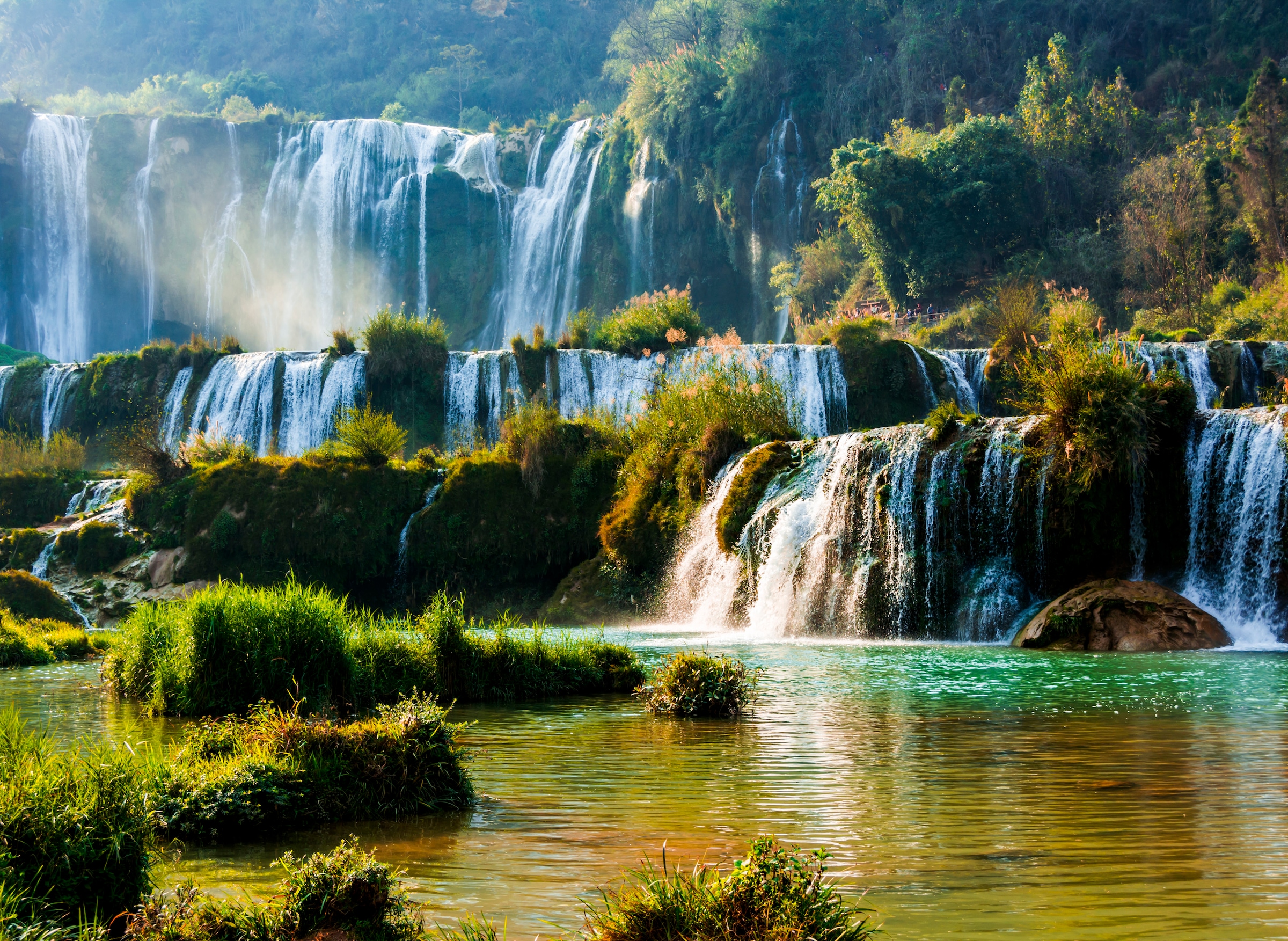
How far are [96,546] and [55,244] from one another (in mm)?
36855

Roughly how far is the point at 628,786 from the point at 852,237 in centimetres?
3840

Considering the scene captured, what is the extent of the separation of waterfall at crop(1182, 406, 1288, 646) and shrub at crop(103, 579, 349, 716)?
1128 cm

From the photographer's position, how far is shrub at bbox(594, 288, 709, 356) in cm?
2889

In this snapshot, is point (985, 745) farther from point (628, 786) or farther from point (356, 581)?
point (356, 581)

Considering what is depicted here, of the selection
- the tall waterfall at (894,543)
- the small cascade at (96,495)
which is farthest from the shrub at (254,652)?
the small cascade at (96,495)

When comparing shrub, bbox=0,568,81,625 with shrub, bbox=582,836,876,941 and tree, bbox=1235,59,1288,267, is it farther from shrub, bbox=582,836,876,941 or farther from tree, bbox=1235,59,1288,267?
tree, bbox=1235,59,1288,267

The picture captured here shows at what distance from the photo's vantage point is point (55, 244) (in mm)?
51781

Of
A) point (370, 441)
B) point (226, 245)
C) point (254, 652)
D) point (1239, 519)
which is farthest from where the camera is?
point (226, 245)

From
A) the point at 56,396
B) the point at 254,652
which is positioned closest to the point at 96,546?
the point at 56,396

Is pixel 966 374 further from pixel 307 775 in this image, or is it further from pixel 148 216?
pixel 148 216

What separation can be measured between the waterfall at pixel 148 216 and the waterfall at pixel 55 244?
234 centimetres

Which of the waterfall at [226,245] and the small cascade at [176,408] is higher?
the waterfall at [226,245]

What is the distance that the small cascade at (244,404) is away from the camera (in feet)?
96.1

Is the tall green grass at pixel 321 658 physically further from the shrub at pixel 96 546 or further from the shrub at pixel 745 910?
the shrub at pixel 96 546
